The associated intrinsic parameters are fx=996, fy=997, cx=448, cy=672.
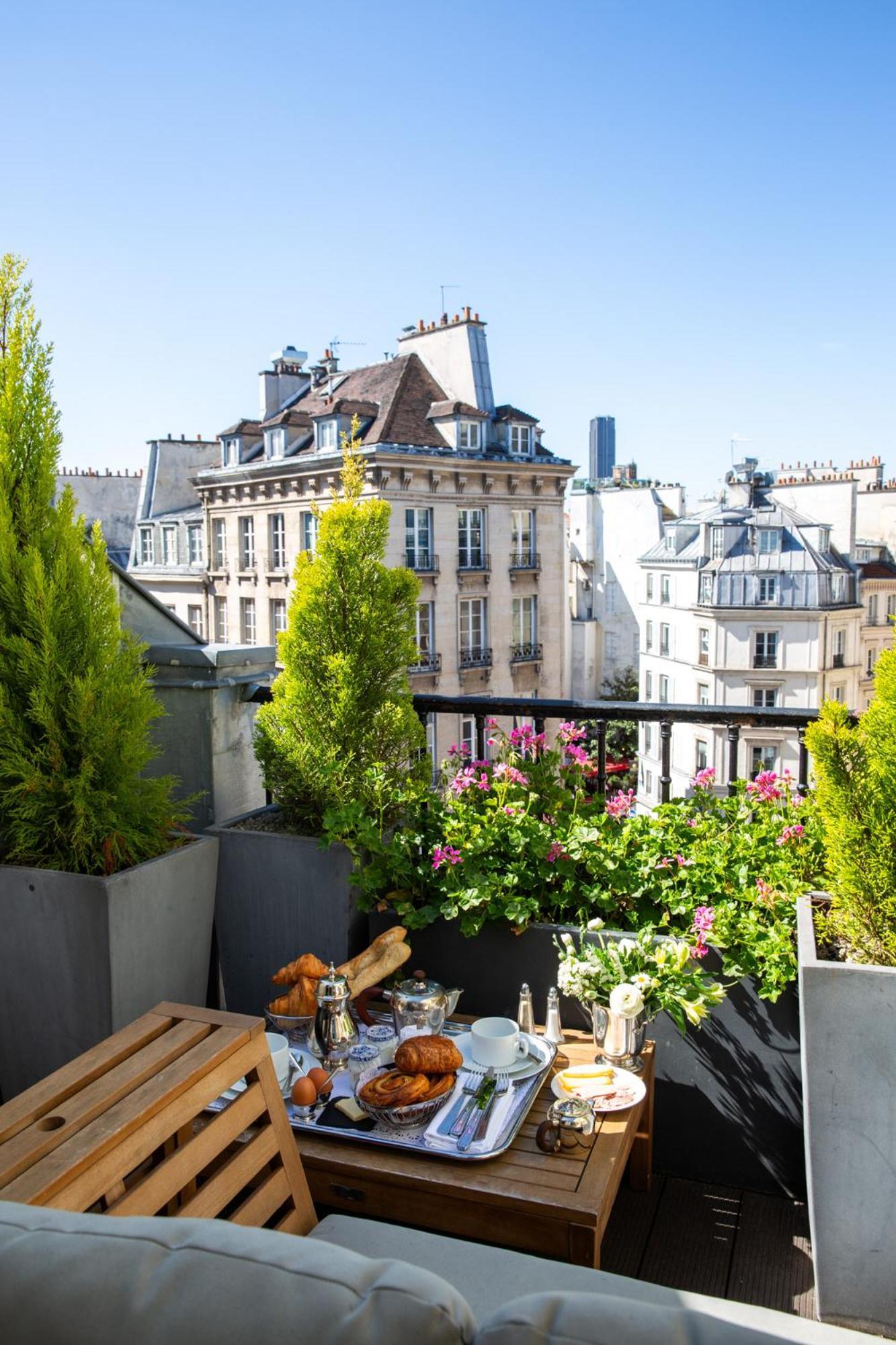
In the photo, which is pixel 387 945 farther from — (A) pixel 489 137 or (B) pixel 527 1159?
(A) pixel 489 137

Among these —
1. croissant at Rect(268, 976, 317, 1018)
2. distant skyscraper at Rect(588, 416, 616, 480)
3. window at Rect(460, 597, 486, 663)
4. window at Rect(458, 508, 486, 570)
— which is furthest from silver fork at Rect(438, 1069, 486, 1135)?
distant skyscraper at Rect(588, 416, 616, 480)

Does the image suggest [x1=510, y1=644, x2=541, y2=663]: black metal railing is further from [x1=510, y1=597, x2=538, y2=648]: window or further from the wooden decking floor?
the wooden decking floor

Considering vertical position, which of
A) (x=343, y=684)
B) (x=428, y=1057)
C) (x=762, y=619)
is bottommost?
(x=428, y=1057)

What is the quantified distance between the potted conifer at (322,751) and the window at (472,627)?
76.8 ft

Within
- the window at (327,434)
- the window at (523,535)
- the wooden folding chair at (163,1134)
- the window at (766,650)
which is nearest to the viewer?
the wooden folding chair at (163,1134)

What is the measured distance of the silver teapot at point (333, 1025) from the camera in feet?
7.29

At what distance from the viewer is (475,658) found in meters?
27.2

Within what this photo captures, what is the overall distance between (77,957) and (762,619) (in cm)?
2781

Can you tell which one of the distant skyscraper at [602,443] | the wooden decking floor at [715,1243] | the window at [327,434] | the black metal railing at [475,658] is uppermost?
the distant skyscraper at [602,443]

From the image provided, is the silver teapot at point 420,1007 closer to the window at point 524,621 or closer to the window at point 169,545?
the window at point 524,621

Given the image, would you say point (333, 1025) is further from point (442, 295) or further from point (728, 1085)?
point (442, 295)

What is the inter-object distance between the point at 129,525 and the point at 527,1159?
33.7 meters

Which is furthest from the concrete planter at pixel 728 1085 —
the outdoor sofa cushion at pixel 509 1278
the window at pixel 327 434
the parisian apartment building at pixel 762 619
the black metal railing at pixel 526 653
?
the black metal railing at pixel 526 653

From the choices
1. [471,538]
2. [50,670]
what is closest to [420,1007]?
[50,670]
